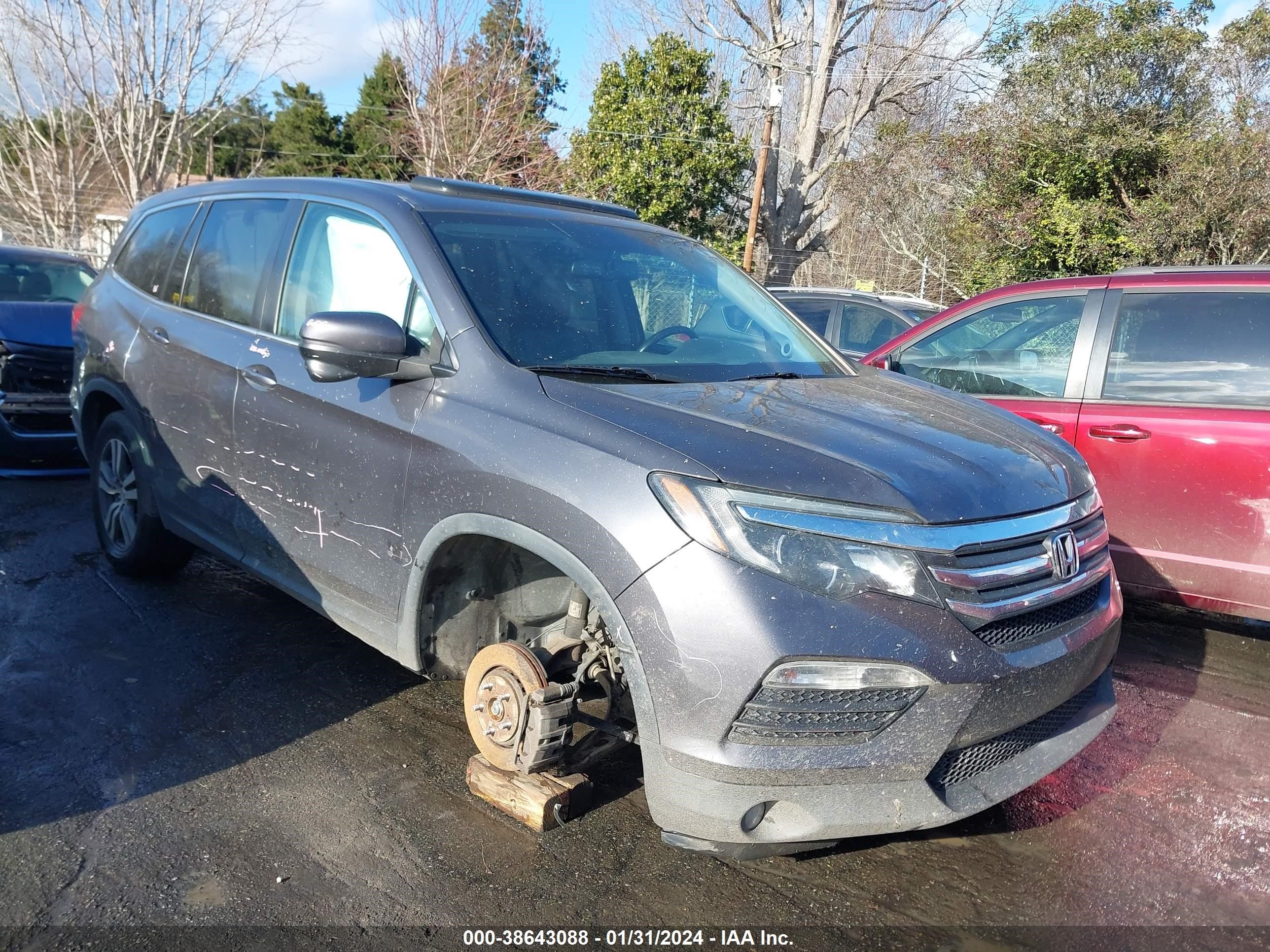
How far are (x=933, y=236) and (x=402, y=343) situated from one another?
1578 centimetres

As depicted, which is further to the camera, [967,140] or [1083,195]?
[967,140]

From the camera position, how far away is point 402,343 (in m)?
3.07

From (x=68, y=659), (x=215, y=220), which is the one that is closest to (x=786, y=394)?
(x=215, y=220)

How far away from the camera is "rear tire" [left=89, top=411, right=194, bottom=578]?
468 cm

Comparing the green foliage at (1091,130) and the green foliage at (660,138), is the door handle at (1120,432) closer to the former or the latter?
the green foliage at (1091,130)

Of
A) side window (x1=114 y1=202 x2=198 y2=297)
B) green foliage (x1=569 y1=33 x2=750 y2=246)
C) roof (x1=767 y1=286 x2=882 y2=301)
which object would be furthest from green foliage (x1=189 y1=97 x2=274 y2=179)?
side window (x1=114 y1=202 x2=198 y2=297)

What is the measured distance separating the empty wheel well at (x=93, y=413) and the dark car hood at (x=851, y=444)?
127 inches

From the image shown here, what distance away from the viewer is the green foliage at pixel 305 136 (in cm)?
3300

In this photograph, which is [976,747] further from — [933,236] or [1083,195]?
[933,236]

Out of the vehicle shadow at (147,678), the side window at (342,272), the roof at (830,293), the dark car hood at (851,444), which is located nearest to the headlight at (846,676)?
the dark car hood at (851,444)

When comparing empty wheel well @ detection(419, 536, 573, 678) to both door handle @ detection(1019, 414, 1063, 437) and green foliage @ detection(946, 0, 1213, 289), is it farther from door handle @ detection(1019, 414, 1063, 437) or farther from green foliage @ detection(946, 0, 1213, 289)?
green foliage @ detection(946, 0, 1213, 289)

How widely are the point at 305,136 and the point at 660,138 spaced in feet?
69.9

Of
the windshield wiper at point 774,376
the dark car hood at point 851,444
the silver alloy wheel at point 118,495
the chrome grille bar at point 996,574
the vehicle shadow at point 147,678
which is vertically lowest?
the vehicle shadow at point 147,678

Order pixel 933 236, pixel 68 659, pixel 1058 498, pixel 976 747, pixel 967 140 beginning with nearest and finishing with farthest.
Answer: pixel 976 747
pixel 1058 498
pixel 68 659
pixel 967 140
pixel 933 236
